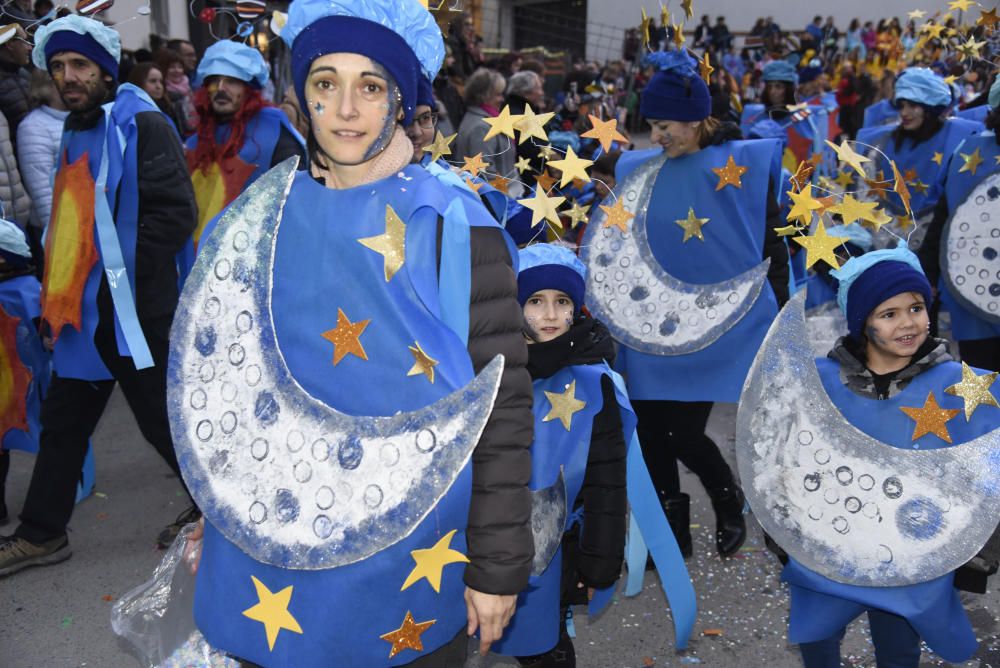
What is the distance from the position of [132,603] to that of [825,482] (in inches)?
71.8

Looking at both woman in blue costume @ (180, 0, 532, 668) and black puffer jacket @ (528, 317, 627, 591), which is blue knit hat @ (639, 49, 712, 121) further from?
woman in blue costume @ (180, 0, 532, 668)

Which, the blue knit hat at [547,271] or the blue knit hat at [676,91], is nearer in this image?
the blue knit hat at [547,271]

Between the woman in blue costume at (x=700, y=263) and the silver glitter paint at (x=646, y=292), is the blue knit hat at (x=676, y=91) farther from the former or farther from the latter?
the silver glitter paint at (x=646, y=292)

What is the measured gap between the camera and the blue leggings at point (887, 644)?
2736mm

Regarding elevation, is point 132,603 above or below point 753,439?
below

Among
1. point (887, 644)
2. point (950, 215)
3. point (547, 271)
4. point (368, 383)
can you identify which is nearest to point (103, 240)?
point (547, 271)

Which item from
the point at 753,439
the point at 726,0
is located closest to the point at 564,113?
the point at 753,439

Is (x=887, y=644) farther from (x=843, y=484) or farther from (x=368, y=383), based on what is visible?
(x=368, y=383)

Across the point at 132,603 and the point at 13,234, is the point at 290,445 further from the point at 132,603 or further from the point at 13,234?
the point at 13,234

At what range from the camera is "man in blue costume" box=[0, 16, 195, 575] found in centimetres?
375

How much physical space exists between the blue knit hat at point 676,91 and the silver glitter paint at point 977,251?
145cm

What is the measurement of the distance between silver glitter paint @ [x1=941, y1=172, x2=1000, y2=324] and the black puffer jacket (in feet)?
8.05

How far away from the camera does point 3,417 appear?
165 inches

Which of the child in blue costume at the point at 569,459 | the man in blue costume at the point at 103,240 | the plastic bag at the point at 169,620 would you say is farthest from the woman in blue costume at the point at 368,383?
the man in blue costume at the point at 103,240
